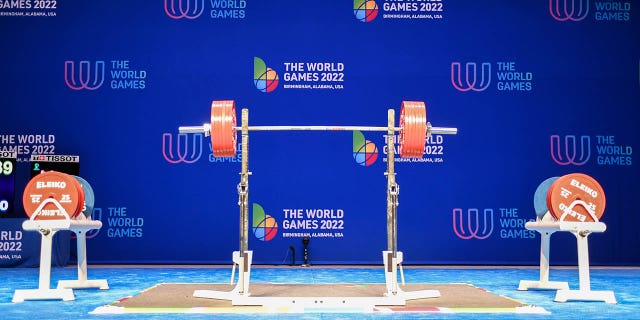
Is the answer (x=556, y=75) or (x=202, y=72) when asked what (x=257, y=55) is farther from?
(x=556, y=75)

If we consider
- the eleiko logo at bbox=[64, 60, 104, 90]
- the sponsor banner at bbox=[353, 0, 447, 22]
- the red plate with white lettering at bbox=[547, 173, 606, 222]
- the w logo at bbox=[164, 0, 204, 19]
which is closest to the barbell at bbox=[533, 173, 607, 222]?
the red plate with white lettering at bbox=[547, 173, 606, 222]

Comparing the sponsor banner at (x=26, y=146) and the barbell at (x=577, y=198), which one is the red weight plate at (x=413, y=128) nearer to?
the barbell at (x=577, y=198)

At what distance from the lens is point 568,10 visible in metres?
9.43

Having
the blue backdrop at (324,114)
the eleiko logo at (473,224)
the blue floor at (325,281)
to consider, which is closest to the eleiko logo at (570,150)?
the blue backdrop at (324,114)

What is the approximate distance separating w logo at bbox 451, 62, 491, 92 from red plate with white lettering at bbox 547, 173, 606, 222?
3.78 m

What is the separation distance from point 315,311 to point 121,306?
1436 millimetres

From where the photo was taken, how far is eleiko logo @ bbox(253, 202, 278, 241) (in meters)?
9.14

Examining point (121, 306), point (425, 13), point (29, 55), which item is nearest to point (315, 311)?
point (121, 306)

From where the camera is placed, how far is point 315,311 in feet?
15.8

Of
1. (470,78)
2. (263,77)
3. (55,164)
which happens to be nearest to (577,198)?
(470,78)

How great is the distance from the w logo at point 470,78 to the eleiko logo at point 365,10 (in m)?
1.33

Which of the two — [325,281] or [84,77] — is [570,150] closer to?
[325,281]

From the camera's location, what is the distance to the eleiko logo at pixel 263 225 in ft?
30.0

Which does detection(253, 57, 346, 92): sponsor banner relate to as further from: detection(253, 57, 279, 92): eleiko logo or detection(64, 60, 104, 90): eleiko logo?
detection(64, 60, 104, 90): eleiko logo
